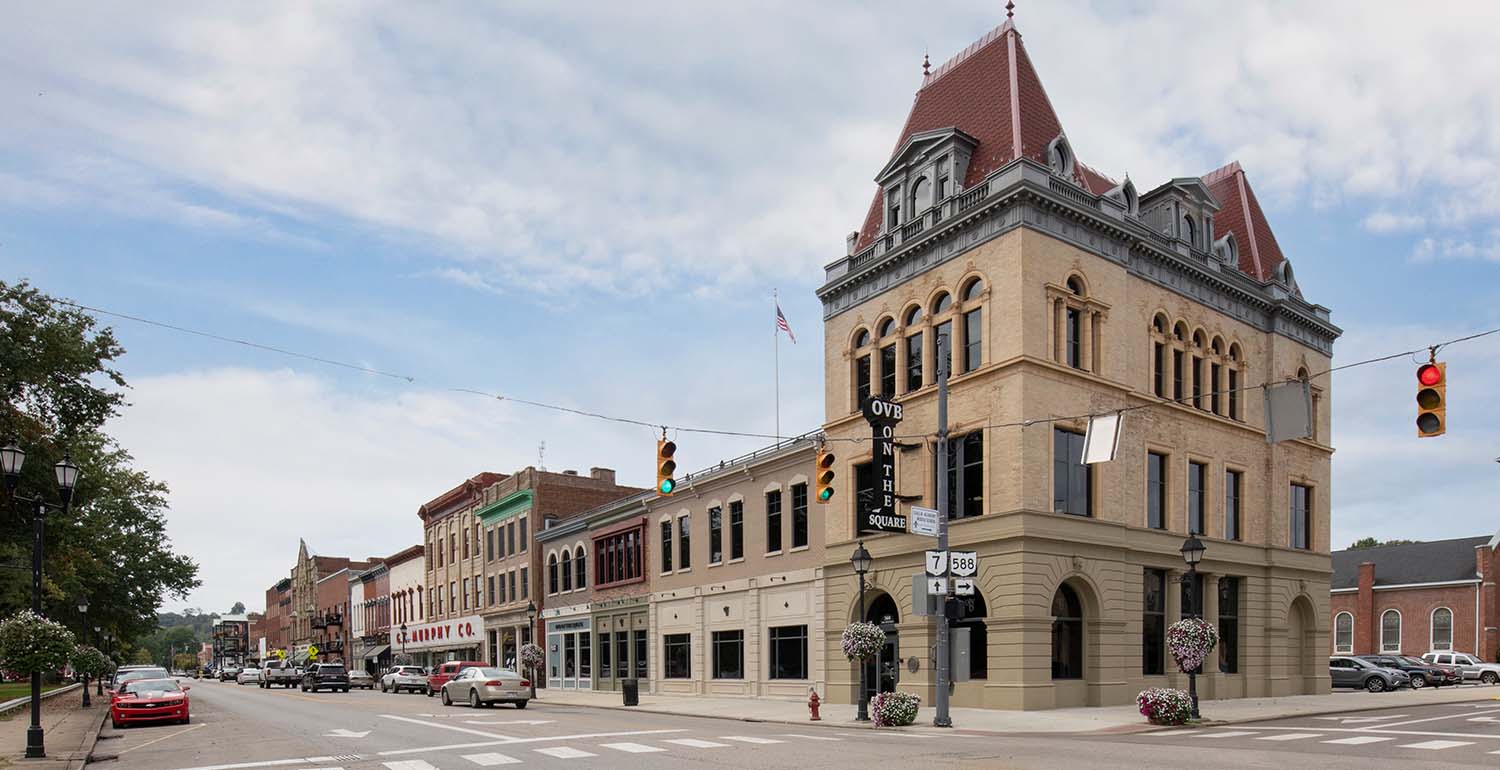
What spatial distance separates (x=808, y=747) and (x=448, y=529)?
57.0 metres

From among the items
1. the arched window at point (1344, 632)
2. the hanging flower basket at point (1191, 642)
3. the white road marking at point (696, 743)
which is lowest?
the arched window at point (1344, 632)

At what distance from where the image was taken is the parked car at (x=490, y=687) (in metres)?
34.5

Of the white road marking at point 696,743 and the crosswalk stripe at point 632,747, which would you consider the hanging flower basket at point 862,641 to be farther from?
the crosswalk stripe at point 632,747

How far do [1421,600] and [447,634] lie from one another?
200ft

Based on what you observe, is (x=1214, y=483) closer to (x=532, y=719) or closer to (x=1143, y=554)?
(x=1143, y=554)

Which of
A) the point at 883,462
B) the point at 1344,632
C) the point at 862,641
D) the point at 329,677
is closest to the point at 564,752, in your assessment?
the point at 862,641

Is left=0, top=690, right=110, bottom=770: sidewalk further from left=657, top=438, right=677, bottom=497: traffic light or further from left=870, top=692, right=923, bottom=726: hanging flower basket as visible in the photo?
left=870, top=692, right=923, bottom=726: hanging flower basket

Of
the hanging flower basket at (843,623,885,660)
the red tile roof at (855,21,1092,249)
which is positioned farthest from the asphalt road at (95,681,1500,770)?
the red tile roof at (855,21,1092,249)

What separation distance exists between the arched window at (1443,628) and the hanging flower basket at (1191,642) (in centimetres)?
5141

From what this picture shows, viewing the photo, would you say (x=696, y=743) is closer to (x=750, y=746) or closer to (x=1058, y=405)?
Answer: (x=750, y=746)

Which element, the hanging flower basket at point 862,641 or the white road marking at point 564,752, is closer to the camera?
the white road marking at point 564,752

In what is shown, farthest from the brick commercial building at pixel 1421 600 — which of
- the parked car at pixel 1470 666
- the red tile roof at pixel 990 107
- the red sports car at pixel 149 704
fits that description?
the red sports car at pixel 149 704

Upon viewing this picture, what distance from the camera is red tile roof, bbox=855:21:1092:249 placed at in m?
32.1

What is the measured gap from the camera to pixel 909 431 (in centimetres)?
3269
